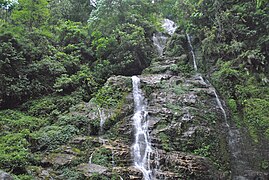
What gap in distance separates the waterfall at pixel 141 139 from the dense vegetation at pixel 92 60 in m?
2.38

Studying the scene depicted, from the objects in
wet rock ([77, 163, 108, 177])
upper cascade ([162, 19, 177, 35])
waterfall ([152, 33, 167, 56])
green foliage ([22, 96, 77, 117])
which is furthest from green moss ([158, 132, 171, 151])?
upper cascade ([162, 19, 177, 35])

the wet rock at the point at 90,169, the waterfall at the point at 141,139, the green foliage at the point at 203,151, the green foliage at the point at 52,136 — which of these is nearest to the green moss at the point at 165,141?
the waterfall at the point at 141,139

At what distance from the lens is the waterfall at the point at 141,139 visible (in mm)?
10508

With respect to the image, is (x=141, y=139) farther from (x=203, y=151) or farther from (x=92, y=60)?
(x=92, y=60)

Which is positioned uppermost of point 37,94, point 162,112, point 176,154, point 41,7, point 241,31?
point 41,7

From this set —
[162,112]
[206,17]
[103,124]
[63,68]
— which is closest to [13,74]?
[63,68]

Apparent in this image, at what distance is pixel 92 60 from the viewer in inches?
747

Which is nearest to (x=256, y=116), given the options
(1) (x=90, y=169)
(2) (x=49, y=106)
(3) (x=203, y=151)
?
(3) (x=203, y=151)

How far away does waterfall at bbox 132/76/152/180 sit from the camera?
10508 millimetres

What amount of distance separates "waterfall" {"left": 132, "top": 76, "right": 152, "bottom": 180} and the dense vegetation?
238 centimetres

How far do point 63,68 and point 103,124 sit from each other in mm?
5249

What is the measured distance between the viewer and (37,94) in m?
14.6

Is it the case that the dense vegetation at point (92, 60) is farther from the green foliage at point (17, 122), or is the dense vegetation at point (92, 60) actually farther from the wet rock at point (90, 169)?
the wet rock at point (90, 169)

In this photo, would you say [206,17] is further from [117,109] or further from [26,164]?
[26,164]
